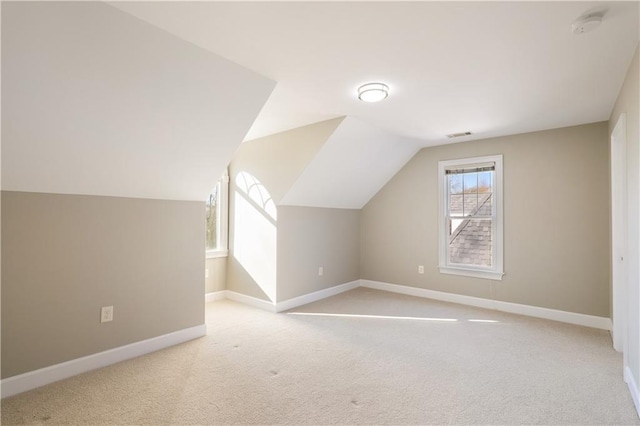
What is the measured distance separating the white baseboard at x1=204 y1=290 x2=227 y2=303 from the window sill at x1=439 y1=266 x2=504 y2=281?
3224 millimetres

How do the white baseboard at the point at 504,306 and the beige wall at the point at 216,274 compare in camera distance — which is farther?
the beige wall at the point at 216,274

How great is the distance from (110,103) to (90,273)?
1394 mm

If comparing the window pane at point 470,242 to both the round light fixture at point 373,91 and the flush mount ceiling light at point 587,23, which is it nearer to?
the round light fixture at point 373,91

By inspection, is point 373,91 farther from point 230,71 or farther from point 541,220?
point 541,220

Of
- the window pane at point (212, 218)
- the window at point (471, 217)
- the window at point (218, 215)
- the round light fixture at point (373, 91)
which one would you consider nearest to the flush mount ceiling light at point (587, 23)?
the round light fixture at point (373, 91)

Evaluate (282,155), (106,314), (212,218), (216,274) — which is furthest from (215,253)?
(106,314)

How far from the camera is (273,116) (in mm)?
3621

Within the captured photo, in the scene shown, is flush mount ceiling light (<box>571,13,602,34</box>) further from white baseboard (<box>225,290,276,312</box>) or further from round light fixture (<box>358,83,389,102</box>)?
white baseboard (<box>225,290,276,312</box>)

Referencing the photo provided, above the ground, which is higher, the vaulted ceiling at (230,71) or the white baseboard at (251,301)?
the vaulted ceiling at (230,71)

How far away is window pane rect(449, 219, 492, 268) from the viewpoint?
180 inches

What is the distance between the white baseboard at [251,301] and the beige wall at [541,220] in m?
2.24

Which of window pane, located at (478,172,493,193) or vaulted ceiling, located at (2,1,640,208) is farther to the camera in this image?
window pane, located at (478,172,493,193)

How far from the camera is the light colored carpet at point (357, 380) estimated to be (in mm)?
2074

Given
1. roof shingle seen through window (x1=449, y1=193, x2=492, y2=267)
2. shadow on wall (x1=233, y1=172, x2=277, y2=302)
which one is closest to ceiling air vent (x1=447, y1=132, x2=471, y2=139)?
roof shingle seen through window (x1=449, y1=193, x2=492, y2=267)
